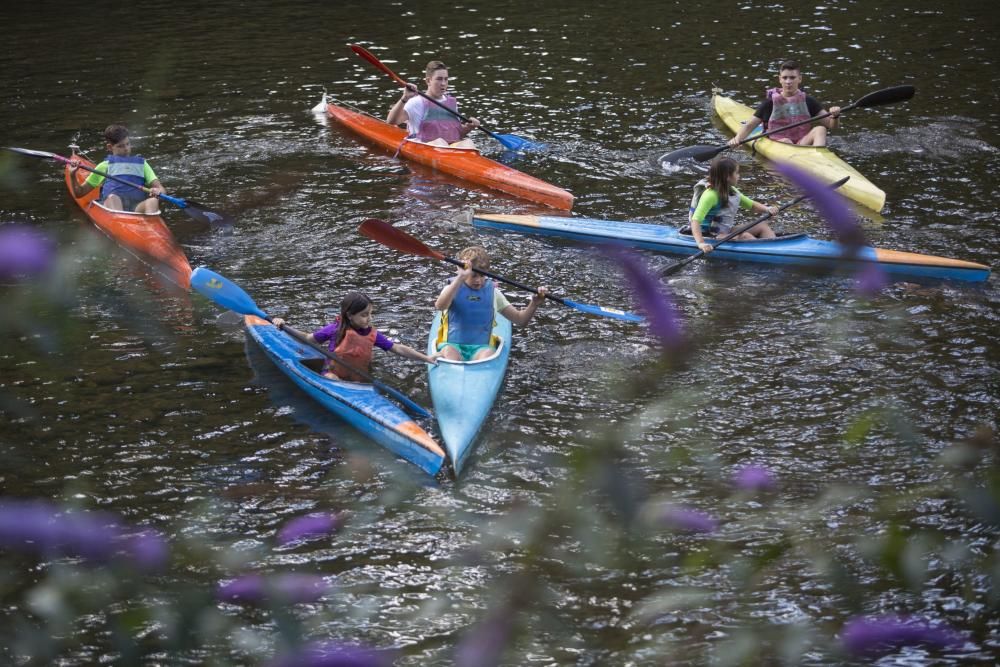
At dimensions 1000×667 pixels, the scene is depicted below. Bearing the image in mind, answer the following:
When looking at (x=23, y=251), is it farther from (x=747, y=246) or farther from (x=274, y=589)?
(x=747, y=246)

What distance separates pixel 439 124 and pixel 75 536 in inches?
283

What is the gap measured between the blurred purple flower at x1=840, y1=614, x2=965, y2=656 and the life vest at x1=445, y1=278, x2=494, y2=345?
10.3ft

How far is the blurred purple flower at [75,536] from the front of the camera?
5.84 m

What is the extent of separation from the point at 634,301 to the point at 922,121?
5969 millimetres

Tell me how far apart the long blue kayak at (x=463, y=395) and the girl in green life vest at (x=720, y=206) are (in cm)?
275

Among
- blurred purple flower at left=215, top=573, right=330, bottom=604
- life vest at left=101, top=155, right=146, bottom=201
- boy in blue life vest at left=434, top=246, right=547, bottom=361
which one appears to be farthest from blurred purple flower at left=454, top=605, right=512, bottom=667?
life vest at left=101, top=155, right=146, bottom=201

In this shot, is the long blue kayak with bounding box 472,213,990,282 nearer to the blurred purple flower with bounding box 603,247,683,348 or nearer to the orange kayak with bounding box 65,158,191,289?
the blurred purple flower with bounding box 603,247,683,348

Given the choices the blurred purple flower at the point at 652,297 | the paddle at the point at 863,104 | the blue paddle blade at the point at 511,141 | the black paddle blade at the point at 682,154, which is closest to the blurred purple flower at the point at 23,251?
the blue paddle blade at the point at 511,141

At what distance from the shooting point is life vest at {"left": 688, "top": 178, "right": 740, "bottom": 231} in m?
9.49

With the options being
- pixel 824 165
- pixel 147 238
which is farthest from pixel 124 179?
pixel 824 165

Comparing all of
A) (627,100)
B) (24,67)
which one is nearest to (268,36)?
(24,67)

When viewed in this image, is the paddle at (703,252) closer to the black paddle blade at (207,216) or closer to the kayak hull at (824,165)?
the kayak hull at (824,165)

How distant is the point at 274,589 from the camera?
18.1 feet

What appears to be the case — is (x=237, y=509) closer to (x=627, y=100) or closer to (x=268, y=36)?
(x=627, y=100)
